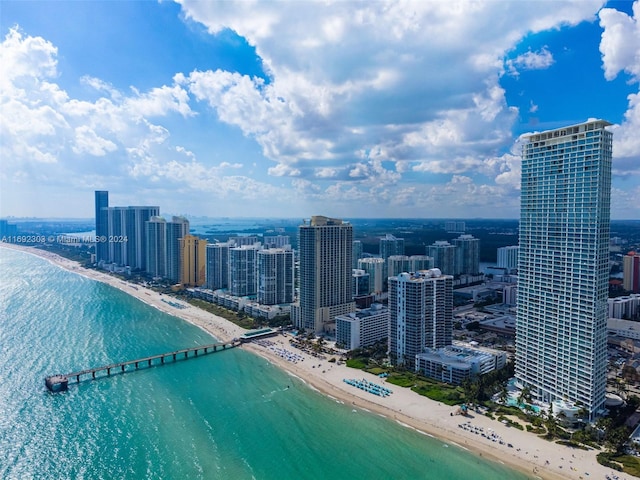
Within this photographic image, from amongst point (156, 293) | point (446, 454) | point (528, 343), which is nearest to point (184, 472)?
point (446, 454)

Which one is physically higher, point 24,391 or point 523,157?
point 523,157

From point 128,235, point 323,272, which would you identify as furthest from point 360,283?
point 128,235

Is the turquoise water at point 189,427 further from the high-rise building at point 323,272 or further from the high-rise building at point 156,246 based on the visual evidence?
the high-rise building at point 156,246

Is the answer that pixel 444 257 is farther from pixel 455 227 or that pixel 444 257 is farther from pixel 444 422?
pixel 455 227

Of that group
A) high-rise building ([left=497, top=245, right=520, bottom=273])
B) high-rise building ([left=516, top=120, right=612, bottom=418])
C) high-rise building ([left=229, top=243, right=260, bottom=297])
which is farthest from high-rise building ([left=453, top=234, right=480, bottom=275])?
high-rise building ([left=516, top=120, right=612, bottom=418])

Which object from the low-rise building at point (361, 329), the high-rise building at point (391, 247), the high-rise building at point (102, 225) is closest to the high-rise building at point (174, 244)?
the high-rise building at point (102, 225)

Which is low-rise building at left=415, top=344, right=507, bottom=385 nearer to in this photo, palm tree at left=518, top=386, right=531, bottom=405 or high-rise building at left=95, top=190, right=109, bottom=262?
palm tree at left=518, top=386, right=531, bottom=405

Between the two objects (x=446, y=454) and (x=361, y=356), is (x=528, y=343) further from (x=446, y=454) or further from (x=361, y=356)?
(x=361, y=356)
